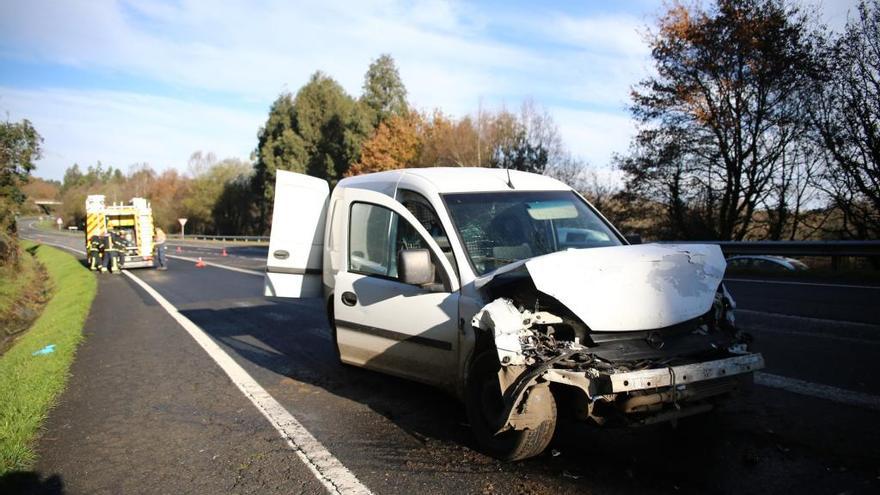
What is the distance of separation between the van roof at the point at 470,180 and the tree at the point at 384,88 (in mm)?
48688

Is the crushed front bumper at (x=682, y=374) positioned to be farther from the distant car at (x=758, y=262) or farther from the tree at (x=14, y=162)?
the tree at (x=14, y=162)

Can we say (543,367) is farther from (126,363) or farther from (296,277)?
(126,363)

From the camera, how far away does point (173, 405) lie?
5.77 m

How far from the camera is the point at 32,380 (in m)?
6.86

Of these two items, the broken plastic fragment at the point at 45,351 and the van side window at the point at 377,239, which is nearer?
the van side window at the point at 377,239

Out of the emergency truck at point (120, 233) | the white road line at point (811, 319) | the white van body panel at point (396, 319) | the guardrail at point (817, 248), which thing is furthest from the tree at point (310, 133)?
the white van body panel at point (396, 319)

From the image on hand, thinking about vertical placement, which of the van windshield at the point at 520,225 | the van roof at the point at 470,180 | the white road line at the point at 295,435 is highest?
the van roof at the point at 470,180

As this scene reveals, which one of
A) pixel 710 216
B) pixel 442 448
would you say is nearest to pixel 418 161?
pixel 710 216

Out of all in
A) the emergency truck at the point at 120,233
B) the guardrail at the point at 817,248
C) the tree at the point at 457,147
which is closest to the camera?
the guardrail at the point at 817,248

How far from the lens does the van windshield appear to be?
4762mm

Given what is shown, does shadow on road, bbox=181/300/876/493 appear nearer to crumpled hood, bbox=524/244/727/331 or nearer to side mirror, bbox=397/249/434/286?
crumpled hood, bbox=524/244/727/331

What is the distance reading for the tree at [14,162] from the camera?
22.4m

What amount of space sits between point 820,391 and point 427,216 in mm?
3468

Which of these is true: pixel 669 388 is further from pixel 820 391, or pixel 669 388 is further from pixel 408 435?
pixel 820 391
